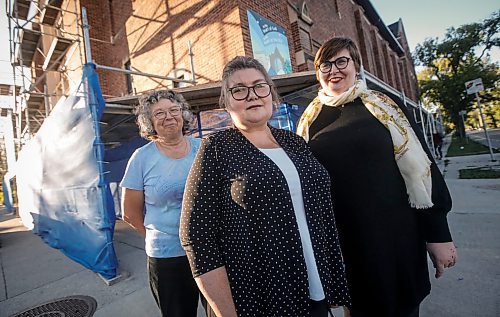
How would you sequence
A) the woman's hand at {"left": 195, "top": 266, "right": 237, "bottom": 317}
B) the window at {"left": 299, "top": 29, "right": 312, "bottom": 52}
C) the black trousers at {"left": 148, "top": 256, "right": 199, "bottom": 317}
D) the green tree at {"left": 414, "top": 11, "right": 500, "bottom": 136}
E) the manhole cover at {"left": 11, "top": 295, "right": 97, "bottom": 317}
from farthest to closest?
the green tree at {"left": 414, "top": 11, "right": 500, "bottom": 136} → the window at {"left": 299, "top": 29, "right": 312, "bottom": 52} → the manhole cover at {"left": 11, "top": 295, "right": 97, "bottom": 317} → the black trousers at {"left": 148, "top": 256, "right": 199, "bottom": 317} → the woman's hand at {"left": 195, "top": 266, "right": 237, "bottom": 317}

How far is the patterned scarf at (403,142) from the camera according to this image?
1456mm

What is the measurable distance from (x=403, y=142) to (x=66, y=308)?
4222mm

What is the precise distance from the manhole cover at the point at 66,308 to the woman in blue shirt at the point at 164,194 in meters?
2.04

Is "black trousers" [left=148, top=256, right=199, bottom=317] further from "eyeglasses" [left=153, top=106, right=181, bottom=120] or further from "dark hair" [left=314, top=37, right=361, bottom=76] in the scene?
"dark hair" [left=314, top=37, right=361, bottom=76]

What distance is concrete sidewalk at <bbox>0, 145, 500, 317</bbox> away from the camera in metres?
2.41

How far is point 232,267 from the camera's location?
1.14 meters

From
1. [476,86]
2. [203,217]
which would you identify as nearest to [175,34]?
[203,217]

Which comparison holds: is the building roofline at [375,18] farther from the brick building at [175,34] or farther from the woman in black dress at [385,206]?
the woman in black dress at [385,206]

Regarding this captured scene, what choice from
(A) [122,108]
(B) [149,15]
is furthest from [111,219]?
(B) [149,15]

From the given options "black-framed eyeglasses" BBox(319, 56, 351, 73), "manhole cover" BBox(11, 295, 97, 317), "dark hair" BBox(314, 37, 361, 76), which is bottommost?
"manhole cover" BBox(11, 295, 97, 317)

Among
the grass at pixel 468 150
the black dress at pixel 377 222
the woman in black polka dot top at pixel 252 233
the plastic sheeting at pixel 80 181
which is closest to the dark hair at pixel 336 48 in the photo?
the black dress at pixel 377 222

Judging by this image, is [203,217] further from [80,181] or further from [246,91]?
[80,181]

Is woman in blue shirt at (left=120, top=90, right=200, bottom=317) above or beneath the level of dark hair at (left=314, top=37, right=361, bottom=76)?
beneath

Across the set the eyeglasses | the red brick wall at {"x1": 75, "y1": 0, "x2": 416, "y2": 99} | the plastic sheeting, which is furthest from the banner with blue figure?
the eyeglasses
